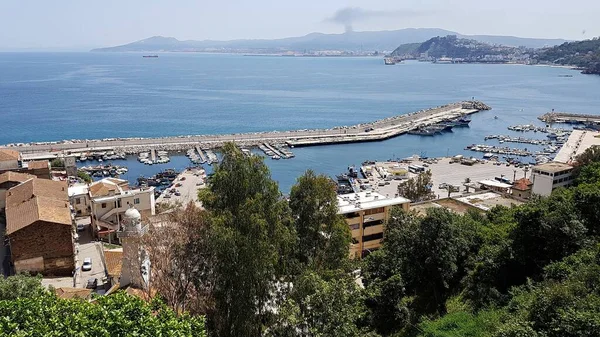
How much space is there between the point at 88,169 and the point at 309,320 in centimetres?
4058

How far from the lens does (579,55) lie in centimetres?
17238

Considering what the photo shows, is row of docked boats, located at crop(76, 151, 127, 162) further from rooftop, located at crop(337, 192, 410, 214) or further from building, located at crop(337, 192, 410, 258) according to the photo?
building, located at crop(337, 192, 410, 258)

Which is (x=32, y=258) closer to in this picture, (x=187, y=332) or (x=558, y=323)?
(x=187, y=332)

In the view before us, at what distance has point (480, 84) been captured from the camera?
126500 mm

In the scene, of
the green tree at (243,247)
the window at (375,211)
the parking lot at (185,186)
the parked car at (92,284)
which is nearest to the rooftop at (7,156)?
the parking lot at (185,186)

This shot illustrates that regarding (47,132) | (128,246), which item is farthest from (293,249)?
(47,132)

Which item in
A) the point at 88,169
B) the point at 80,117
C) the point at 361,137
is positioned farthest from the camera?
the point at 80,117

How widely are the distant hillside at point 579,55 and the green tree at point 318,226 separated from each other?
164260 millimetres

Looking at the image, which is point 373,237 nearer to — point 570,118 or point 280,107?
point 570,118

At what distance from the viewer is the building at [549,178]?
2823 centimetres

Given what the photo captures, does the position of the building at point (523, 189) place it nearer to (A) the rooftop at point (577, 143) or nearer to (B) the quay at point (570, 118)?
(A) the rooftop at point (577, 143)

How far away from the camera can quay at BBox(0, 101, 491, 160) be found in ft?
166

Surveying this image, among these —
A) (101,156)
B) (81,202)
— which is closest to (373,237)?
(81,202)

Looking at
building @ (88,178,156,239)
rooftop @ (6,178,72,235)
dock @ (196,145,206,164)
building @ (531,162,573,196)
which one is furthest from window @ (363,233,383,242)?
dock @ (196,145,206,164)
